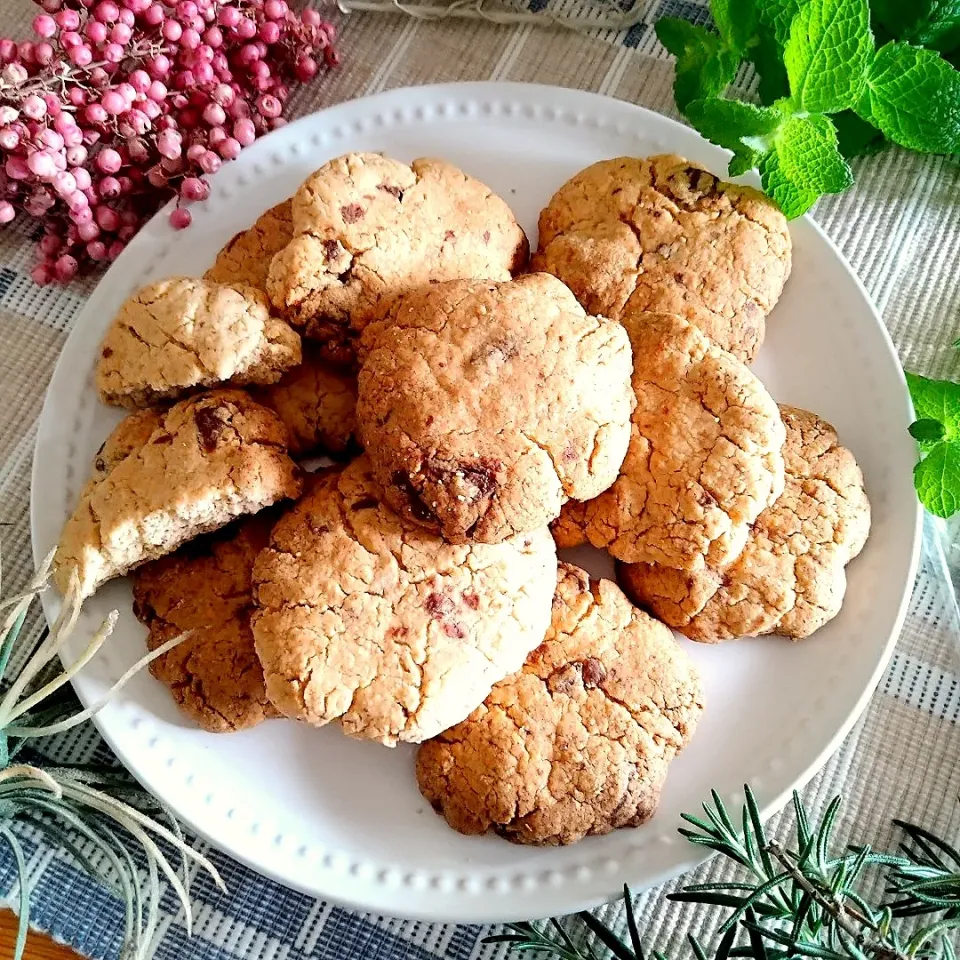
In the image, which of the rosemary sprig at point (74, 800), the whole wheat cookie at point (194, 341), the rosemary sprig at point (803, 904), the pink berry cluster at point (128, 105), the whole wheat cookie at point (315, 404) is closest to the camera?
the rosemary sprig at point (803, 904)

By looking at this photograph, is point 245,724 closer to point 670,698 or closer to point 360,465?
point 360,465

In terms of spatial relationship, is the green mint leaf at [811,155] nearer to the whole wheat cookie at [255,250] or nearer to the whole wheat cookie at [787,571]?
the whole wheat cookie at [787,571]

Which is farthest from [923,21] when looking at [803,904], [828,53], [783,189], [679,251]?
[803,904]

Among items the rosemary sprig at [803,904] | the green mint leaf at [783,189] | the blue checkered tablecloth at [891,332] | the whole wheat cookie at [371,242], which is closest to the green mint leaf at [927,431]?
the blue checkered tablecloth at [891,332]

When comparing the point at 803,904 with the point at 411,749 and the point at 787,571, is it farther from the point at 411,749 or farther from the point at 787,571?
the point at 411,749

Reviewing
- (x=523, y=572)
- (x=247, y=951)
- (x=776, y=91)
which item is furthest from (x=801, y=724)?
(x=776, y=91)

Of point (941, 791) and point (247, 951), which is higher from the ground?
point (941, 791)
